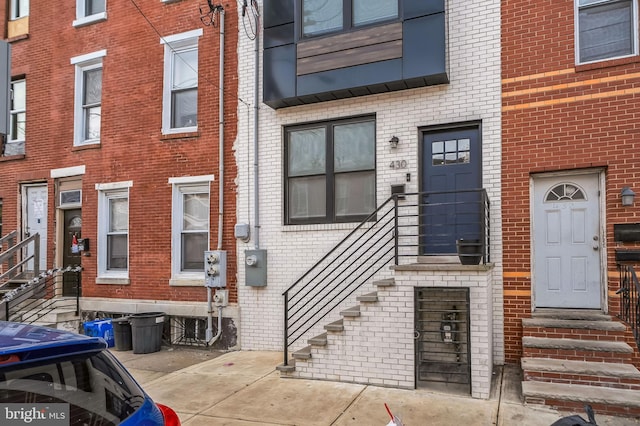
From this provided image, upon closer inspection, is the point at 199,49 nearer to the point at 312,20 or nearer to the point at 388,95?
the point at 312,20

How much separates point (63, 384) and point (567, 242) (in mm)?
6469

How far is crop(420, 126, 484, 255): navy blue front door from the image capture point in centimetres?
688

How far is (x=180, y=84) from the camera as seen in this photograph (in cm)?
945

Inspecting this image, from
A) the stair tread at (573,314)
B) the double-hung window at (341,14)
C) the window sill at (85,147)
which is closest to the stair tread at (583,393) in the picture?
the stair tread at (573,314)

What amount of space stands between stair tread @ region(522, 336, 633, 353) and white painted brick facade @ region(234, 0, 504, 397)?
1.76ft

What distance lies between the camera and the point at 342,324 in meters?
6.32

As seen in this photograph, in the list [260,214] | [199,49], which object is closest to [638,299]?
[260,214]

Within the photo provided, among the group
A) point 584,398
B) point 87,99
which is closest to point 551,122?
point 584,398

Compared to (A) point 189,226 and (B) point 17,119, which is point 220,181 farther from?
(B) point 17,119

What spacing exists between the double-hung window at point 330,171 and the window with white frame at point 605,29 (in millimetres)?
3314

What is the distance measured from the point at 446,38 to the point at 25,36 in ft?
33.9

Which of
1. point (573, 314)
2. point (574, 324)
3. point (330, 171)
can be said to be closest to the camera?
point (574, 324)

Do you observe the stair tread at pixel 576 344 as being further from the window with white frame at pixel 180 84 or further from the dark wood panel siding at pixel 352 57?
the window with white frame at pixel 180 84

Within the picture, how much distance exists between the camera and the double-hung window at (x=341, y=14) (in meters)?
7.31
